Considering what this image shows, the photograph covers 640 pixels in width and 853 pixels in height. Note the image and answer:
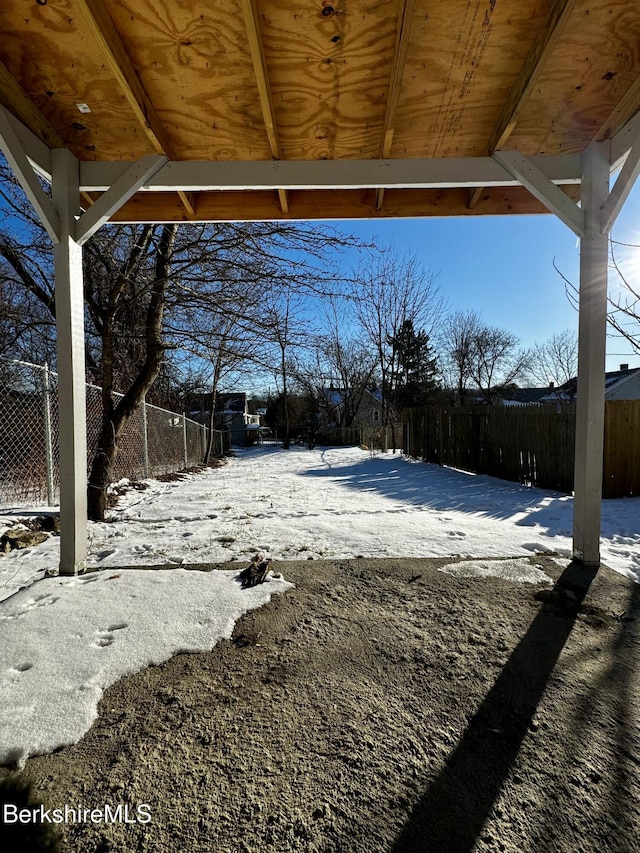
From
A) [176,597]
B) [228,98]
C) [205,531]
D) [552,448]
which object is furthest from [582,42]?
[552,448]

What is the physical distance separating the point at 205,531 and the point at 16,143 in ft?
10.5

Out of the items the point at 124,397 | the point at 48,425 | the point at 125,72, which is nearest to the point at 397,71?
the point at 125,72

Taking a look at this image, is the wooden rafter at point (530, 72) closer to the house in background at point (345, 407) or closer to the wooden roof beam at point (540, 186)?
the wooden roof beam at point (540, 186)

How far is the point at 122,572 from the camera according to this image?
2.62 metres

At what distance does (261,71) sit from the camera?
210cm

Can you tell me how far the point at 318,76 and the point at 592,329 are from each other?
7.72 feet

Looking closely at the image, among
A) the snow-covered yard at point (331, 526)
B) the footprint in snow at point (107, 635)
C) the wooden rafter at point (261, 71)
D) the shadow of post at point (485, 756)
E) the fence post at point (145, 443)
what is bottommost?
the snow-covered yard at point (331, 526)

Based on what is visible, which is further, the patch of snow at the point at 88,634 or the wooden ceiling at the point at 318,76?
the wooden ceiling at the point at 318,76

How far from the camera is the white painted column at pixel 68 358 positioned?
2.59 m

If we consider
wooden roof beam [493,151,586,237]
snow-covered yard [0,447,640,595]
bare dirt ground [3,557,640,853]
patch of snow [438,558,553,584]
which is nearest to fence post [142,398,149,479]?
snow-covered yard [0,447,640,595]

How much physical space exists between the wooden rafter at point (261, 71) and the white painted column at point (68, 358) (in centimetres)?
139

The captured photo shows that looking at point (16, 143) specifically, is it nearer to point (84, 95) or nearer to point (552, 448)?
point (84, 95)

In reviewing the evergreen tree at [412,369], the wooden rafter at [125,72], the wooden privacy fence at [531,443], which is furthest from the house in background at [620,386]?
the wooden rafter at [125,72]

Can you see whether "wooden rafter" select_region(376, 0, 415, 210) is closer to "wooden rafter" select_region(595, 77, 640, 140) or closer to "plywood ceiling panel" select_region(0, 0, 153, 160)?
"wooden rafter" select_region(595, 77, 640, 140)
